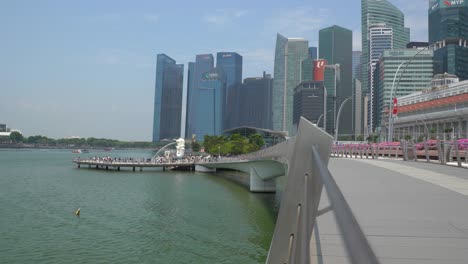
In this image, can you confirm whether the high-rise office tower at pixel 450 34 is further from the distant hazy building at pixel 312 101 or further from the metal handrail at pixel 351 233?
the metal handrail at pixel 351 233

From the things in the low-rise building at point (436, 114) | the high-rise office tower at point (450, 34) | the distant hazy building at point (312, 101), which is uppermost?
the high-rise office tower at point (450, 34)

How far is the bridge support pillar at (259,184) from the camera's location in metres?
42.0

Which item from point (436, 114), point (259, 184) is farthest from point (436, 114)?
point (259, 184)

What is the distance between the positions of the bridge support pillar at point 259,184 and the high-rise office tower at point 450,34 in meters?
133

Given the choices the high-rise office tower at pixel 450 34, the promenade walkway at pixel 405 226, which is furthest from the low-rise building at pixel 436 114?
the promenade walkway at pixel 405 226

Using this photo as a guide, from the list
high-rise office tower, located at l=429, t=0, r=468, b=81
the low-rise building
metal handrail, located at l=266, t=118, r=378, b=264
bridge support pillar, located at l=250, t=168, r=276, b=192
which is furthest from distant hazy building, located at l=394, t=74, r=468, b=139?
metal handrail, located at l=266, t=118, r=378, b=264

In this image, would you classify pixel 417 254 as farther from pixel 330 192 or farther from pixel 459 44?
pixel 459 44

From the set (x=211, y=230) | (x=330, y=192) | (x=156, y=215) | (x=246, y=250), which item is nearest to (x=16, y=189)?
(x=156, y=215)

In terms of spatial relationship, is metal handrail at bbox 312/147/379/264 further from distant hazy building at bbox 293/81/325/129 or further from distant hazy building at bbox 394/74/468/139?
distant hazy building at bbox 293/81/325/129

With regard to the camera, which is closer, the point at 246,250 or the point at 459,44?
the point at 246,250

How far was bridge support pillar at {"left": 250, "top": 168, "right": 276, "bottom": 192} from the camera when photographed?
1654 inches

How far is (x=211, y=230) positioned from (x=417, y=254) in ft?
56.8

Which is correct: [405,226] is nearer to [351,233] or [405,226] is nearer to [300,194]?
[300,194]

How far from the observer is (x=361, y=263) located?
1.29m
